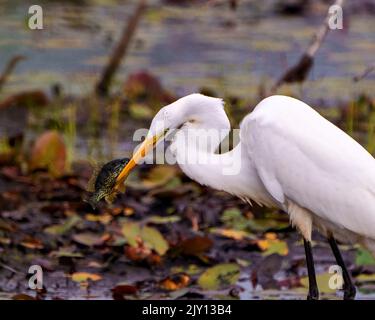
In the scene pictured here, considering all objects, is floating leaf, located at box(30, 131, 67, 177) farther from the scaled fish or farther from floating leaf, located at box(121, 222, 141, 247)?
the scaled fish

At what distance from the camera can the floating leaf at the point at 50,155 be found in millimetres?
7039

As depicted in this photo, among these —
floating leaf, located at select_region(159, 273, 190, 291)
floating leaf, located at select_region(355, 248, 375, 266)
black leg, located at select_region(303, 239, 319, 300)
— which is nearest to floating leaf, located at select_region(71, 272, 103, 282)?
floating leaf, located at select_region(159, 273, 190, 291)

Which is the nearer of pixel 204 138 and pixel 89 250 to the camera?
pixel 204 138

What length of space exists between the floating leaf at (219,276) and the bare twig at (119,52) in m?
2.93

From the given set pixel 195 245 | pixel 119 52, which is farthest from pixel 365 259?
pixel 119 52

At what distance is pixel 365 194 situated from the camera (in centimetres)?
508

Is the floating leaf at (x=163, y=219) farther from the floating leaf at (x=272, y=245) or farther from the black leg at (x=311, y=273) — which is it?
the black leg at (x=311, y=273)

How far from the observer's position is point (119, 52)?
341 inches

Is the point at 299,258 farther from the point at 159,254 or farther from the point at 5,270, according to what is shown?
the point at 5,270

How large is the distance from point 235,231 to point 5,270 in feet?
3.98

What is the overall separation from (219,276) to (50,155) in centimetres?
160

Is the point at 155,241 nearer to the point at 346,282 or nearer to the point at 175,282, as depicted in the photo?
the point at 175,282

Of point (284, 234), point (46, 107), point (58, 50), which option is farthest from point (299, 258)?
Result: point (58, 50)

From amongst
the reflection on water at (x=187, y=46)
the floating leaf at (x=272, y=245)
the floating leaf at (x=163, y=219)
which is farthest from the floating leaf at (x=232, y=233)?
the reflection on water at (x=187, y=46)
